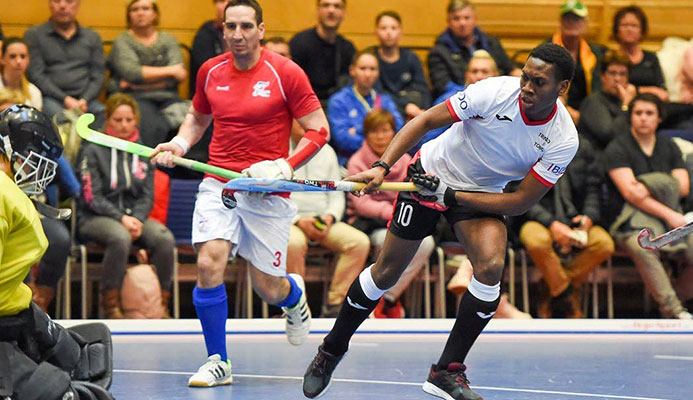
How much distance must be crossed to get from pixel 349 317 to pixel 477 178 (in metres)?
0.84

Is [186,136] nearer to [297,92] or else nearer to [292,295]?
[297,92]

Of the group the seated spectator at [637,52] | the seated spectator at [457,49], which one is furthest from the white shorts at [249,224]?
the seated spectator at [637,52]

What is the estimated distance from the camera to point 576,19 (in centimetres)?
968

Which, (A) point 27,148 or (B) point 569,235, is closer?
(A) point 27,148

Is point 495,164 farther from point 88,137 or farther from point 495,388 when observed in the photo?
point 88,137

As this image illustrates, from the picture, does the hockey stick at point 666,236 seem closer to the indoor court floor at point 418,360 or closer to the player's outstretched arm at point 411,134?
the indoor court floor at point 418,360

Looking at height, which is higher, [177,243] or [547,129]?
[547,129]

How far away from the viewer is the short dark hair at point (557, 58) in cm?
501

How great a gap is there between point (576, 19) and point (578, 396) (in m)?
4.70

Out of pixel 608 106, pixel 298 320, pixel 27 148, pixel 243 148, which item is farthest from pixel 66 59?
pixel 27 148

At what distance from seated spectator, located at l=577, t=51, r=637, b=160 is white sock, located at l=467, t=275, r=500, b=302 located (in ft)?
13.4

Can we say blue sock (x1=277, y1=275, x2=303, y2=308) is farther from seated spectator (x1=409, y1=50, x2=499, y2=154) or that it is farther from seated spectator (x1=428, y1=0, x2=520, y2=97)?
seated spectator (x1=428, y1=0, x2=520, y2=97)

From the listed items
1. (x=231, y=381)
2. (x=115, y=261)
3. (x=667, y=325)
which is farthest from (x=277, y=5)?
(x=231, y=381)

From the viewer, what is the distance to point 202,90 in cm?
A: 625
